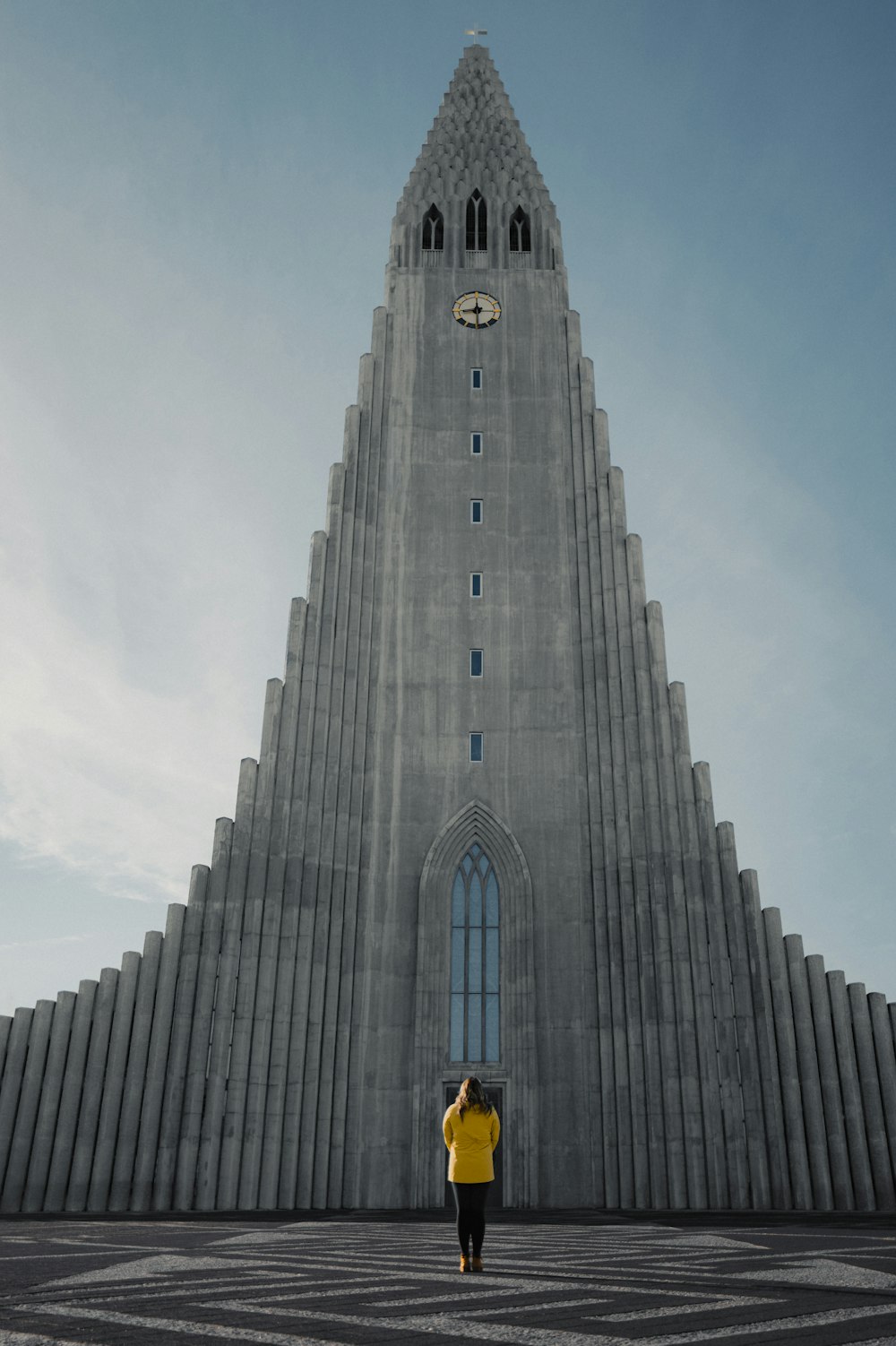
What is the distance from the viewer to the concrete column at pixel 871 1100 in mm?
24797

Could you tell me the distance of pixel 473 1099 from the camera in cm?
887

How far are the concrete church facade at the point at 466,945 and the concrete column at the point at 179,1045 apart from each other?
0.07 metres

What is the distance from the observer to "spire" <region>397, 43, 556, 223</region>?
40.2 m

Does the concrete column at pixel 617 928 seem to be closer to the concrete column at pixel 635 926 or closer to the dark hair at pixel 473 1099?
the concrete column at pixel 635 926

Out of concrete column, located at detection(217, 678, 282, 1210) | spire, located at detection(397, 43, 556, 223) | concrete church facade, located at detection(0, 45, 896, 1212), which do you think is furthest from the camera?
spire, located at detection(397, 43, 556, 223)

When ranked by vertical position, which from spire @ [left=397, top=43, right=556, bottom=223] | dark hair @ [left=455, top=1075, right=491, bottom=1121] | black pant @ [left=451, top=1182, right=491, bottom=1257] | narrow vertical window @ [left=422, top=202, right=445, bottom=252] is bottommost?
black pant @ [left=451, top=1182, right=491, bottom=1257]

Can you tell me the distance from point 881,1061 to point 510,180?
110 feet

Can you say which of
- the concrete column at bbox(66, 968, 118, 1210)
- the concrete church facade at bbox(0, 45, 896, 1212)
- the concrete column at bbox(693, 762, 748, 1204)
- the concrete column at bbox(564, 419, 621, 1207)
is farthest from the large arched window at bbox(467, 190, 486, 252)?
the concrete column at bbox(66, 968, 118, 1210)

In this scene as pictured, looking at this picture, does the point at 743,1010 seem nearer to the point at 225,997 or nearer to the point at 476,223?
the point at 225,997

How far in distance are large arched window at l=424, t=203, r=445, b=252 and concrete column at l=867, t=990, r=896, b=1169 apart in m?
29.4

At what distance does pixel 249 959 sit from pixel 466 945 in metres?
5.88

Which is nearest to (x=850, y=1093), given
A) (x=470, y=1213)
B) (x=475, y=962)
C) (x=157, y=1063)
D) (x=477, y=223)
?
(x=475, y=962)

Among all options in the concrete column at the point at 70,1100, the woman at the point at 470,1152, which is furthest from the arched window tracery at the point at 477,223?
the woman at the point at 470,1152

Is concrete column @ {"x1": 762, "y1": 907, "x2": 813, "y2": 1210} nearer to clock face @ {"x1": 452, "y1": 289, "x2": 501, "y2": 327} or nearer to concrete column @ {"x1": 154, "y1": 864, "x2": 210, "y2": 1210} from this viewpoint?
concrete column @ {"x1": 154, "y1": 864, "x2": 210, "y2": 1210}
